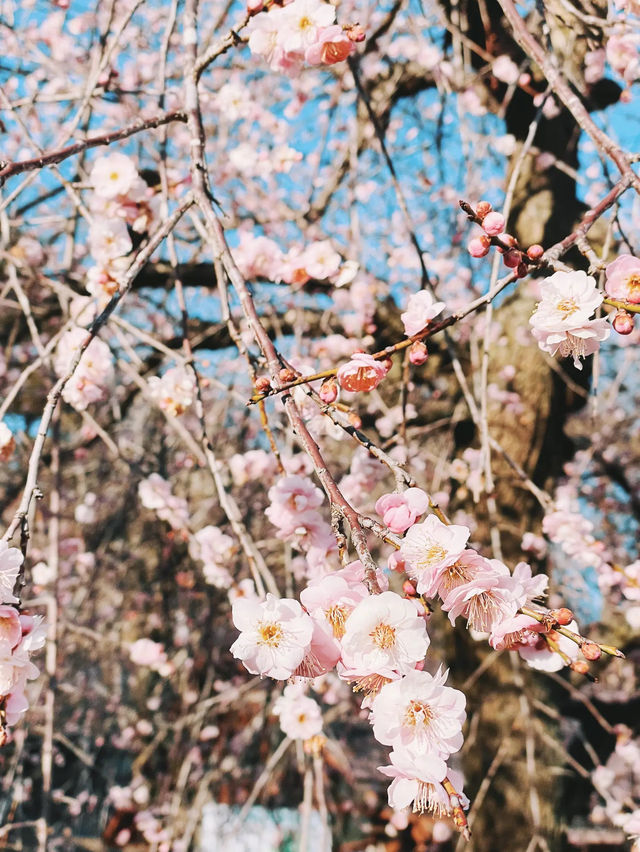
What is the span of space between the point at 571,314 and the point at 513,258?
0.38 feet

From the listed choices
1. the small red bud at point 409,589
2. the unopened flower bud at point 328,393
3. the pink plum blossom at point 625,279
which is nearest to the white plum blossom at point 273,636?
the small red bud at point 409,589

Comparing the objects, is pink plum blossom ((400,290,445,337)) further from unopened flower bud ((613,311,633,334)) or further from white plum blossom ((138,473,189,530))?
white plum blossom ((138,473,189,530))

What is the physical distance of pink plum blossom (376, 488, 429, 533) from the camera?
0.73 m

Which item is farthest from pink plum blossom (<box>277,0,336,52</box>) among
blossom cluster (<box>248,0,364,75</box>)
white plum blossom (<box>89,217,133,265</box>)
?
white plum blossom (<box>89,217,133,265</box>)

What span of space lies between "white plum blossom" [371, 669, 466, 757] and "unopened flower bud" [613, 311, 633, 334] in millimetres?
424

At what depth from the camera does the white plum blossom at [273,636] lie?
0.68 meters

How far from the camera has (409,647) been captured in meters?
0.64

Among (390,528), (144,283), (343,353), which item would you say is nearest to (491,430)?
(343,353)

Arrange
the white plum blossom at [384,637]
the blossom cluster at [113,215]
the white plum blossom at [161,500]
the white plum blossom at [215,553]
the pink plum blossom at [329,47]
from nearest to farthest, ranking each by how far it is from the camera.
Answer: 1. the white plum blossom at [384,637]
2. the pink plum blossom at [329,47]
3. the blossom cluster at [113,215]
4. the white plum blossom at [215,553]
5. the white plum blossom at [161,500]

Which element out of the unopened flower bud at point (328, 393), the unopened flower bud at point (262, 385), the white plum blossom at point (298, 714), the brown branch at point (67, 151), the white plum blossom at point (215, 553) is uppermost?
the brown branch at point (67, 151)

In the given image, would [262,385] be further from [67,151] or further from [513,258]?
[67,151]

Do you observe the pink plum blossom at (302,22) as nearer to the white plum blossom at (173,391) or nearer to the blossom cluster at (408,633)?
the white plum blossom at (173,391)

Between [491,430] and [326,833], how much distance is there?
6.22 feet

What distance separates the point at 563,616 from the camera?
683mm
